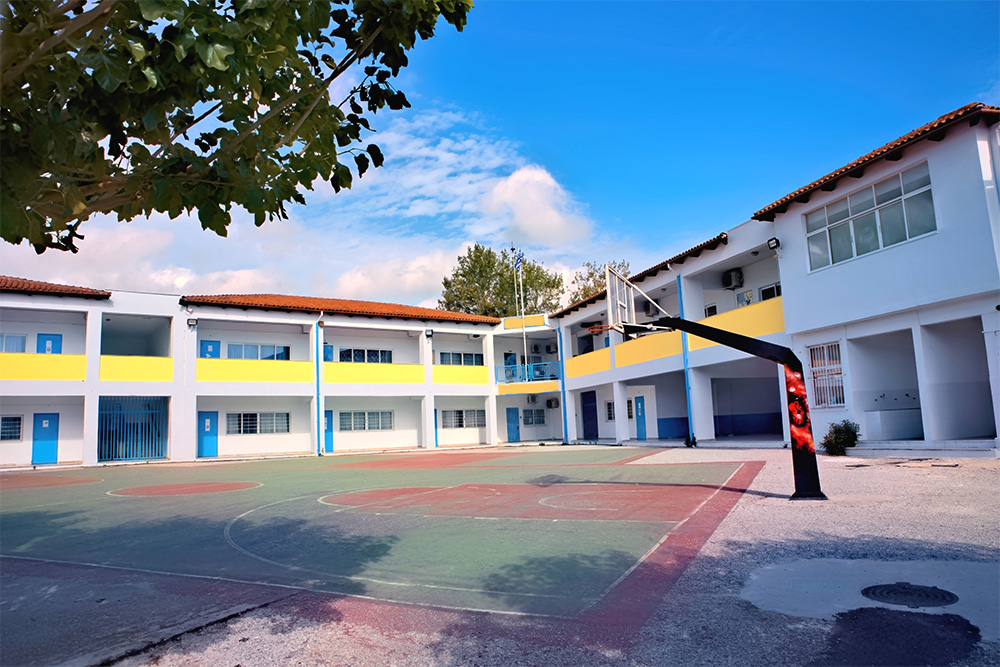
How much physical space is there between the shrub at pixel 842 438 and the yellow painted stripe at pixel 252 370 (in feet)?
71.2

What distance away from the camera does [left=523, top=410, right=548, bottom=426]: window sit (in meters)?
37.6

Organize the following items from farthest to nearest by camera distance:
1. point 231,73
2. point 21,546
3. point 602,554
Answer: point 21,546, point 602,554, point 231,73

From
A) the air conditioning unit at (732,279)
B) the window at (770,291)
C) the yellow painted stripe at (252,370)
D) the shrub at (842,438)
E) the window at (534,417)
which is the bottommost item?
the shrub at (842,438)

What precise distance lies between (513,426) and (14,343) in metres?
23.3

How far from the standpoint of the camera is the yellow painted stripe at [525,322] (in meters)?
34.8

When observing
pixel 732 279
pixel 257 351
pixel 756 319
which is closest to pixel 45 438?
pixel 257 351

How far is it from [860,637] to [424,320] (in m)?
30.4

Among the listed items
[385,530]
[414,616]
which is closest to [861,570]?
[414,616]

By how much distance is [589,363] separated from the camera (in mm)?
30750

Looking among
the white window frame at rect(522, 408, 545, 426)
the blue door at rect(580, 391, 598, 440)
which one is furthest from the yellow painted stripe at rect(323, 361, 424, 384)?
the blue door at rect(580, 391, 598, 440)

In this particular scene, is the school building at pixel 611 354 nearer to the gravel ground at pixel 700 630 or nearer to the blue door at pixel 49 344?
the blue door at pixel 49 344

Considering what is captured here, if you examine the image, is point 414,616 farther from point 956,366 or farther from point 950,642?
point 956,366

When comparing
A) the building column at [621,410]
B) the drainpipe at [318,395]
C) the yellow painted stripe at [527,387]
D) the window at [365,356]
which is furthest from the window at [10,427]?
the building column at [621,410]

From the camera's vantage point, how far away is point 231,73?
3568mm
